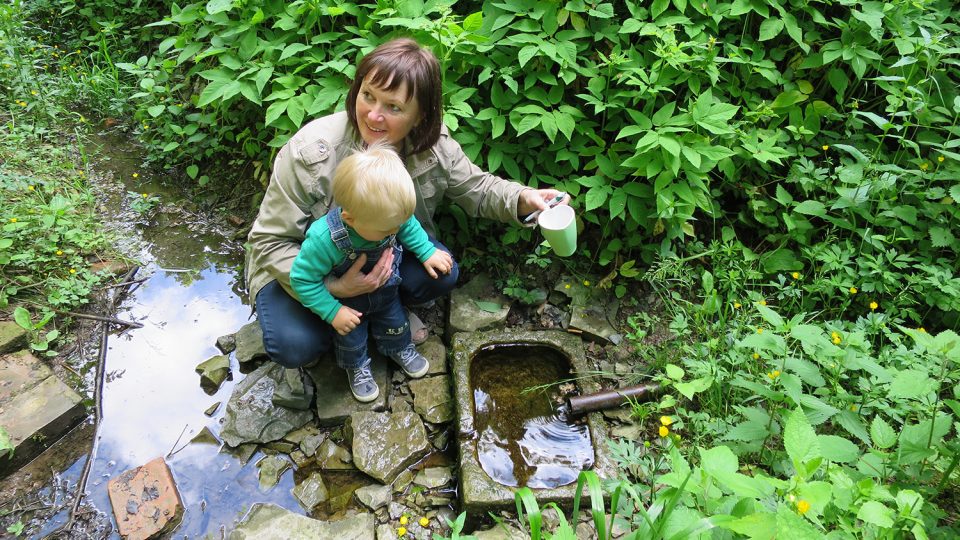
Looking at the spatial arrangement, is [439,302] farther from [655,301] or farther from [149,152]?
[149,152]

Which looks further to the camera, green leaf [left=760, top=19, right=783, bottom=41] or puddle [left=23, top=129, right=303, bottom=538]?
green leaf [left=760, top=19, right=783, bottom=41]

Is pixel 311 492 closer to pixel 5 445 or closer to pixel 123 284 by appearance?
pixel 5 445

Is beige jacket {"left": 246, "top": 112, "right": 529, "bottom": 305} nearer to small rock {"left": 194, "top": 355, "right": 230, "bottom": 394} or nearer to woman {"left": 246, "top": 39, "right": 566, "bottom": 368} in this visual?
woman {"left": 246, "top": 39, "right": 566, "bottom": 368}

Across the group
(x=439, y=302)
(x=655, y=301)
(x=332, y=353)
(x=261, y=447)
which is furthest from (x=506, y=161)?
(x=261, y=447)

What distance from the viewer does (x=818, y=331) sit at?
1.80 meters

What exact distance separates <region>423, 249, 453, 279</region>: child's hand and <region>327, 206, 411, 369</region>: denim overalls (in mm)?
125

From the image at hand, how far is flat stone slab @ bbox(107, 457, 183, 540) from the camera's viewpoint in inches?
80.4

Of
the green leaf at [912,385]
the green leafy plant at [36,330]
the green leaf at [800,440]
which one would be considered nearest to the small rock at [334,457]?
the green leafy plant at [36,330]

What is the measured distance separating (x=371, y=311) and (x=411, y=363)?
0.35 m

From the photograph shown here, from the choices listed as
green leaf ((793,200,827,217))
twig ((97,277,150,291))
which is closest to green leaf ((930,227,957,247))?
green leaf ((793,200,827,217))

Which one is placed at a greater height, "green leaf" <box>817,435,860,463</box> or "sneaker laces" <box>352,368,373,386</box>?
"green leaf" <box>817,435,860,463</box>

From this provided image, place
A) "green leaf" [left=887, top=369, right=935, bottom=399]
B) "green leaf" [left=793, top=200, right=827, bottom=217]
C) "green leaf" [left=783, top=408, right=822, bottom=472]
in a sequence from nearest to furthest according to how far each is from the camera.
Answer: "green leaf" [left=783, top=408, right=822, bottom=472]
"green leaf" [left=887, top=369, right=935, bottom=399]
"green leaf" [left=793, top=200, right=827, bottom=217]

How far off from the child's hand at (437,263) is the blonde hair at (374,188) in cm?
48

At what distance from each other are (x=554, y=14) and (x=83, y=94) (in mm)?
3424
